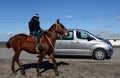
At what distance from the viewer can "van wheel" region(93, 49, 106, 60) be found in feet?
66.1

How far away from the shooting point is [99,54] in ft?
66.2

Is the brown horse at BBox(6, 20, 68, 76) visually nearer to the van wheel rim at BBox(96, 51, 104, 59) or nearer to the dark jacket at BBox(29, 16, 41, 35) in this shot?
the dark jacket at BBox(29, 16, 41, 35)

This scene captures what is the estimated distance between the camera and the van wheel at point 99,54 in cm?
2016

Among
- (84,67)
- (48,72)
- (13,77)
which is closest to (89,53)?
(84,67)

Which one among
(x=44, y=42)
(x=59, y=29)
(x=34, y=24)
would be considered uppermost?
(x=34, y=24)

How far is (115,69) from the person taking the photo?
585 inches

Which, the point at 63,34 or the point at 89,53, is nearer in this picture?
the point at 63,34

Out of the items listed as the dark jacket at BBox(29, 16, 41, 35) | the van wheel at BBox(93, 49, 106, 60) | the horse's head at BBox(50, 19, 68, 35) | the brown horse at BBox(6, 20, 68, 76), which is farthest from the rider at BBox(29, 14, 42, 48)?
the van wheel at BBox(93, 49, 106, 60)

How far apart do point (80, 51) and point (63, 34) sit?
7.16 metres

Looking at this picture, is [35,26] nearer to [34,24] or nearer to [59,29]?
[34,24]

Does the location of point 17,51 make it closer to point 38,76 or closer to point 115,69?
point 38,76

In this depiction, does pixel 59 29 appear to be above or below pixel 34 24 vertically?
below

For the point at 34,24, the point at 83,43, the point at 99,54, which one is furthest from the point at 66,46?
the point at 34,24

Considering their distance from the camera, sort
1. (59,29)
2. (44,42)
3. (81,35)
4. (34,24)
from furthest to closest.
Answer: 1. (81,35)
2. (34,24)
3. (59,29)
4. (44,42)
